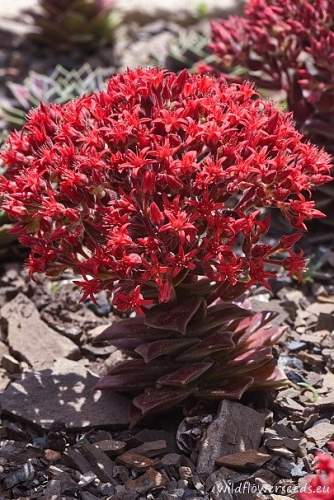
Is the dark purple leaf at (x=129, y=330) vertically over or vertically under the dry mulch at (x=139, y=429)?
over

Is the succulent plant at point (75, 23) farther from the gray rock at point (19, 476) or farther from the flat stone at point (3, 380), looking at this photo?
the gray rock at point (19, 476)

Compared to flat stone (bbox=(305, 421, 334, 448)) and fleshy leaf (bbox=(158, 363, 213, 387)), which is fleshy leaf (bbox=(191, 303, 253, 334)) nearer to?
fleshy leaf (bbox=(158, 363, 213, 387))

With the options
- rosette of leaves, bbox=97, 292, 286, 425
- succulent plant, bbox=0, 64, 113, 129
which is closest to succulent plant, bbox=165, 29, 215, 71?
succulent plant, bbox=0, 64, 113, 129

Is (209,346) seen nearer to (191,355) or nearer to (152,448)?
(191,355)

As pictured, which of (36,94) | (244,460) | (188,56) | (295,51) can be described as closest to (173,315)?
(244,460)

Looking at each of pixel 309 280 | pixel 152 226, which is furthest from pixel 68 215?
pixel 309 280

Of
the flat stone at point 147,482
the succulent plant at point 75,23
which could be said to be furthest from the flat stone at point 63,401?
the succulent plant at point 75,23
